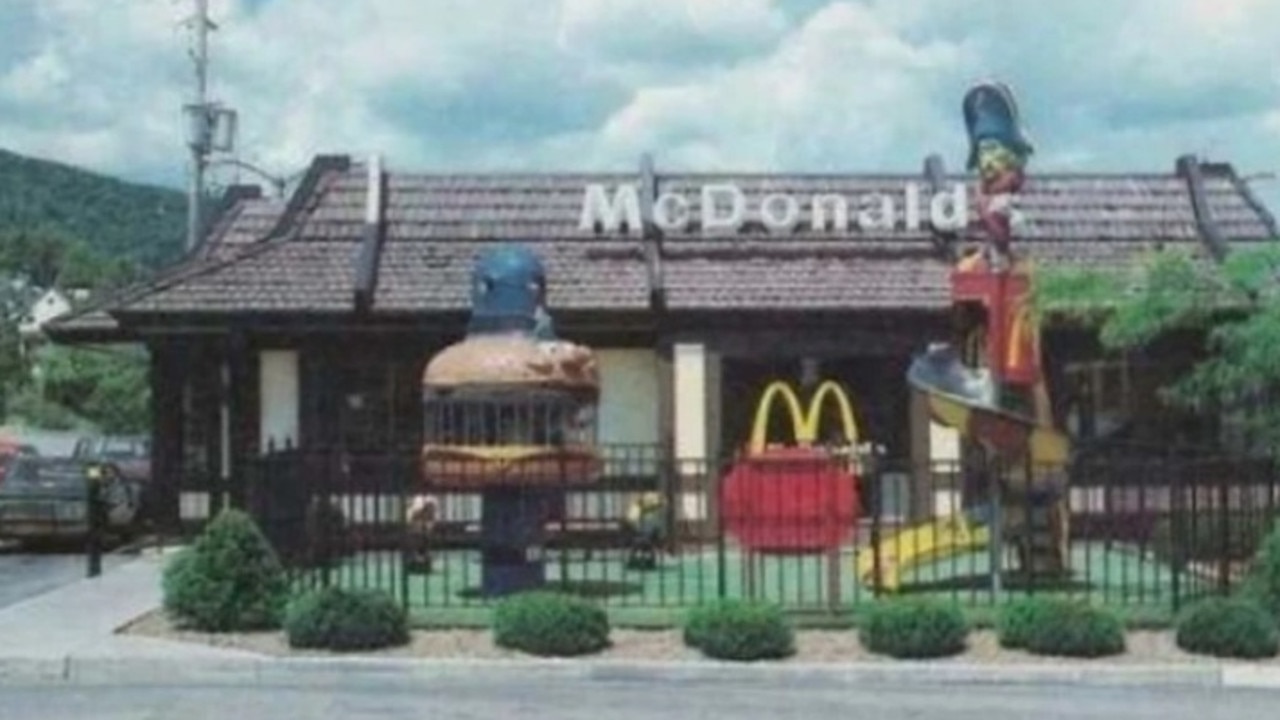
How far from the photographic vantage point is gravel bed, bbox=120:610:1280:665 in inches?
690

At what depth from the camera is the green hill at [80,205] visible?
130m

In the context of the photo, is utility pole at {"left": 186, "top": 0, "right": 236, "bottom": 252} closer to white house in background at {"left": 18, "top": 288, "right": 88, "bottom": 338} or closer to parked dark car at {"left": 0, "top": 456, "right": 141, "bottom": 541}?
parked dark car at {"left": 0, "top": 456, "right": 141, "bottom": 541}

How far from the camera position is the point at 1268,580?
1836 centimetres

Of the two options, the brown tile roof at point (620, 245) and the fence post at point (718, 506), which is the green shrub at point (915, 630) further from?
the brown tile roof at point (620, 245)

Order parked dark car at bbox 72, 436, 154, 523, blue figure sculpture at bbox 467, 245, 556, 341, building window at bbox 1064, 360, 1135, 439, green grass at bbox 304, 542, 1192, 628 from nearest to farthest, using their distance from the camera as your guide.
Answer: green grass at bbox 304, 542, 1192, 628
blue figure sculpture at bbox 467, 245, 556, 341
building window at bbox 1064, 360, 1135, 439
parked dark car at bbox 72, 436, 154, 523

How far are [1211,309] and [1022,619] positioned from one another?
283 inches

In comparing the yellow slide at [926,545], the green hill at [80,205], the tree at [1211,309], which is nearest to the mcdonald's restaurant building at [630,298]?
the tree at [1211,309]

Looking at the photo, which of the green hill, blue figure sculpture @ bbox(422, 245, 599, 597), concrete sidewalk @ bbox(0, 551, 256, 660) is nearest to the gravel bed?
concrete sidewalk @ bbox(0, 551, 256, 660)

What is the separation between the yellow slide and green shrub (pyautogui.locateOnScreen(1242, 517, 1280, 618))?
3.15 metres

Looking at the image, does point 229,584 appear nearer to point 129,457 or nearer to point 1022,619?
point 1022,619

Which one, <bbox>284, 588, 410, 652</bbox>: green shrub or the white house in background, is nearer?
<bbox>284, 588, 410, 652</bbox>: green shrub

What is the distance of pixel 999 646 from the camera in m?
18.0

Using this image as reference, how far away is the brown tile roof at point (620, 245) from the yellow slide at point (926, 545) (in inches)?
303

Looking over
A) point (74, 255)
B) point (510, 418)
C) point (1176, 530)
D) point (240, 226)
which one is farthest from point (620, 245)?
point (74, 255)
